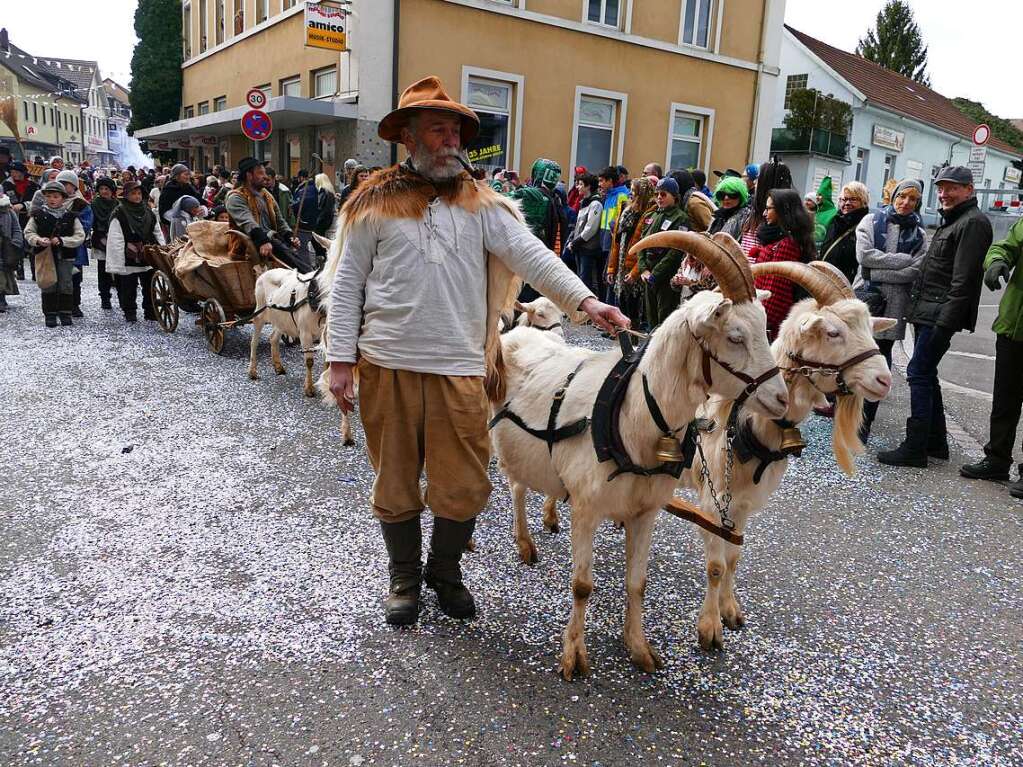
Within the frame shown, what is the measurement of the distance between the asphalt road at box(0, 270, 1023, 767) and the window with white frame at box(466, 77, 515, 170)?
1380 cm

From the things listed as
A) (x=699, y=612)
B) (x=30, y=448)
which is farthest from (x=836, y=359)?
(x=30, y=448)

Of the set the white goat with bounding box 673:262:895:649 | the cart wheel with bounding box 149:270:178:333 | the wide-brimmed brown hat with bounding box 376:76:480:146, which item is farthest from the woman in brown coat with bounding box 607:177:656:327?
the cart wheel with bounding box 149:270:178:333

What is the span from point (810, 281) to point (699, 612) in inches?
71.5

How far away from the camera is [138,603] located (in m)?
3.54

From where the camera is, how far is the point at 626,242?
8.95 meters

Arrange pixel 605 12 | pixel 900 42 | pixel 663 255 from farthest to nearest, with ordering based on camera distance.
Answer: pixel 900 42 → pixel 605 12 → pixel 663 255

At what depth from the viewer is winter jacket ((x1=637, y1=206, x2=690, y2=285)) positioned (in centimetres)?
698

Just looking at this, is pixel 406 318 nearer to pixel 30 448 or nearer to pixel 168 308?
pixel 30 448

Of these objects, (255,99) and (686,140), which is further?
(686,140)

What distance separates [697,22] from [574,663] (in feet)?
70.1

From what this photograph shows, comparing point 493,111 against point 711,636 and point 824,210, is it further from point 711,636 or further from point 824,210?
point 711,636

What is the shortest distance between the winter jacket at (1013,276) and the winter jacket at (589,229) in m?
5.99

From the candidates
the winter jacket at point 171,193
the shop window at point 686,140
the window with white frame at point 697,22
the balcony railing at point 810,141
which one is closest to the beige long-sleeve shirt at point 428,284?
the winter jacket at point 171,193

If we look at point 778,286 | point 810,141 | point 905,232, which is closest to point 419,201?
point 778,286
